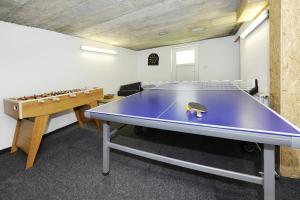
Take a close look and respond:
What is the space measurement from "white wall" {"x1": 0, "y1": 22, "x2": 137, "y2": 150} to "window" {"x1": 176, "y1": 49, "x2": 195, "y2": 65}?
2870 millimetres

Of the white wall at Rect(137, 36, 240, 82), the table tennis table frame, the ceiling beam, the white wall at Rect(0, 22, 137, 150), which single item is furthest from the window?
the table tennis table frame

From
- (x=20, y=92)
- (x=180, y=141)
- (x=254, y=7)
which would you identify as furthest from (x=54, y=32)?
(x=254, y=7)

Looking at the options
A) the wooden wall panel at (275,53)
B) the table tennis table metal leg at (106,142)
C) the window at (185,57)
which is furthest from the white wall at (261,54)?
the window at (185,57)

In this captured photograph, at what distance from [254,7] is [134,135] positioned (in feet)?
9.36

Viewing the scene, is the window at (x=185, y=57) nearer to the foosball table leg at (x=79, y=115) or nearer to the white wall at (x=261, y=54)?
the white wall at (x=261, y=54)

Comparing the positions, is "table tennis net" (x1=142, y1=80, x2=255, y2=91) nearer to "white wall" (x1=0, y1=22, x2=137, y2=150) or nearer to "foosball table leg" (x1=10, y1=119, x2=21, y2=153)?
"white wall" (x1=0, y1=22, x2=137, y2=150)

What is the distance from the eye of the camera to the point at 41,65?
311 cm

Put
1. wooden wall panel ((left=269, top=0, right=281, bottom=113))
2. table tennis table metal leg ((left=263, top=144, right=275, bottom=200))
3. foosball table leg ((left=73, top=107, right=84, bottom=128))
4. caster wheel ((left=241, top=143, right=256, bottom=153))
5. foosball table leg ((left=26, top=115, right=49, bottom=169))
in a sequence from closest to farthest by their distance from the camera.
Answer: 1. table tennis table metal leg ((left=263, top=144, right=275, bottom=200))
2. wooden wall panel ((left=269, top=0, right=281, bottom=113))
3. foosball table leg ((left=26, top=115, right=49, bottom=169))
4. caster wheel ((left=241, top=143, right=256, bottom=153))
5. foosball table leg ((left=73, top=107, right=84, bottom=128))

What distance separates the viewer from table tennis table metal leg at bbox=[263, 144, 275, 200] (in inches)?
42.8

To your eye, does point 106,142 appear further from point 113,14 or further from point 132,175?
point 113,14

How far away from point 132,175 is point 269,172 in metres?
1.40

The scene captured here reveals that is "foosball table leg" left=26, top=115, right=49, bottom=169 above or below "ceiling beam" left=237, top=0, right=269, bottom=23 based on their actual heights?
below

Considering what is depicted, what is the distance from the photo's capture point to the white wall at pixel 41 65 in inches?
102

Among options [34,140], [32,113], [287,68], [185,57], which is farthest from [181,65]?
[34,140]
